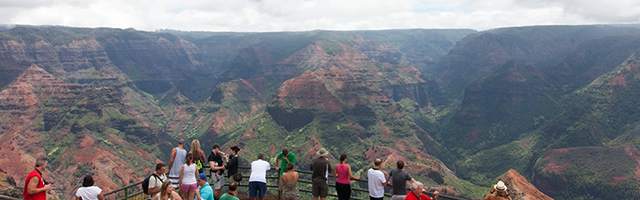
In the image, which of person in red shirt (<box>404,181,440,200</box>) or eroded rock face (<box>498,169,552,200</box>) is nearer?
person in red shirt (<box>404,181,440,200</box>)

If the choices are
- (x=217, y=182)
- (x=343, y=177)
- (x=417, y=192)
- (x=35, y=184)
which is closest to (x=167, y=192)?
(x=35, y=184)

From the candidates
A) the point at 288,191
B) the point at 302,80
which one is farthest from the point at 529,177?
the point at 288,191

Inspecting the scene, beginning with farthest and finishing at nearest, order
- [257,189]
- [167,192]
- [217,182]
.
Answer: [217,182] → [257,189] → [167,192]

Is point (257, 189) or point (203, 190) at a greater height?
point (203, 190)

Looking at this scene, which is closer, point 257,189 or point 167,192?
point 167,192

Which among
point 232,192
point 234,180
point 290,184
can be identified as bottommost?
point 290,184

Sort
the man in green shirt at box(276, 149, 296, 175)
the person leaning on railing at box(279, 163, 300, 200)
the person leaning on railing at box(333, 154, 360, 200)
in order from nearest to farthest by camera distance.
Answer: the person leaning on railing at box(333, 154, 360, 200) < the person leaning on railing at box(279, 163, 300, 200) < the man in green shirt at box(276, 149, 296, 175)

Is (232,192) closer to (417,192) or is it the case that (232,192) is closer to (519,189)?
(417,192)

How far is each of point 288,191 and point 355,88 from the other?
165 metres

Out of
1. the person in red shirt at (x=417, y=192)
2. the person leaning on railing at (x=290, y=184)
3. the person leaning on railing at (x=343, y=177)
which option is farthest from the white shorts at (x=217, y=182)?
the person in red shirt at (x=417, y=192)

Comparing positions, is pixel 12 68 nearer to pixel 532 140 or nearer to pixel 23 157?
pixel 23 157

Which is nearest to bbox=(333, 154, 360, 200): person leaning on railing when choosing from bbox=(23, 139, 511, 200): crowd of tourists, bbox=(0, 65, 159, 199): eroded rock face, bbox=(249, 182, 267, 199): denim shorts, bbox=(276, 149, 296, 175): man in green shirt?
bbox=(23, 139, 511, 200): crowd of tourists

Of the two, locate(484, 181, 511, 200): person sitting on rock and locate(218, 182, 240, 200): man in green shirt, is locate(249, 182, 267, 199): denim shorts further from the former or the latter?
locate(484, 181, 511, 200): person sitting on rock

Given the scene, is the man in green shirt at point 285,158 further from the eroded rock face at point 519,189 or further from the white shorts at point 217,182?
the eroded rock face at point 519,189
